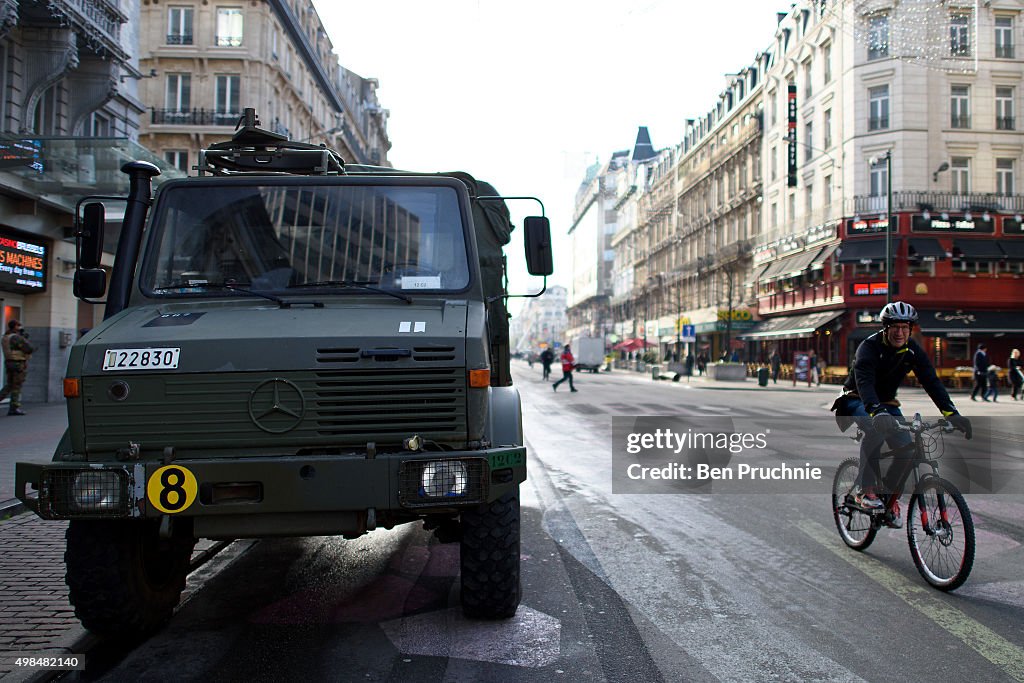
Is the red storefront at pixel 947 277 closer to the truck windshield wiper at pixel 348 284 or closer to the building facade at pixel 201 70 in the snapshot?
the building facade at pixel 201 70

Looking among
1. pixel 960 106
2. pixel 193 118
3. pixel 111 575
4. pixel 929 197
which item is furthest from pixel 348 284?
pixel 960 106

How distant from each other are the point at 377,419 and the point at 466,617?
1392mm

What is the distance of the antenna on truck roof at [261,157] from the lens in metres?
5.68

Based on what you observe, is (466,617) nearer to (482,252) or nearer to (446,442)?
(446,442)

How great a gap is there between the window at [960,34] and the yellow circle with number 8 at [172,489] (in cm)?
2649

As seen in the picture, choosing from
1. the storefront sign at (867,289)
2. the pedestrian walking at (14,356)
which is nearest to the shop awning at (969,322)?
the storefront sign at (867,289)

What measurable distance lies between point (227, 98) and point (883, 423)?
123 feet

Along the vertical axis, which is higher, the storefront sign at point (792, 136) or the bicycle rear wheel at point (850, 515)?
the storefront sign at point (792, 136)

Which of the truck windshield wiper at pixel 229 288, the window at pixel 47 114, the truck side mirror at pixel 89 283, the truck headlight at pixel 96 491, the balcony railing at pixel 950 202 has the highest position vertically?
the balcony railing at pixel 950 202

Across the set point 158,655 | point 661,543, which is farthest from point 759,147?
point 158,655

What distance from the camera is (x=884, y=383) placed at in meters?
5.74

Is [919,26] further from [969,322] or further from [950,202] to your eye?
[969,322]

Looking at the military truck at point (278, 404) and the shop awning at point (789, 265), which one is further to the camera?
the shop awning at point (789, 265)

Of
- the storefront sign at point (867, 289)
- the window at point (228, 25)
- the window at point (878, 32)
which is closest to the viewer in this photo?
the window at point (878, 32)
